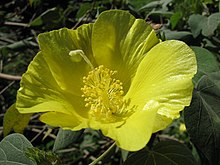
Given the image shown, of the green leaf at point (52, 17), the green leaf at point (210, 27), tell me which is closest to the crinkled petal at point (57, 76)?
the green leaf at point (210, 27)

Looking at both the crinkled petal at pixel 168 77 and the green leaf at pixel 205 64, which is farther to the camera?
the green leaf at pixel 205 64

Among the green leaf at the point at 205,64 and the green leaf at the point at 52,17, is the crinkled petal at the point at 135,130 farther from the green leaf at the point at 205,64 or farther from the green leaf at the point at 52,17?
the green leaf at the point at 52,17

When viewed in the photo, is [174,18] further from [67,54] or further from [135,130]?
[135,130]

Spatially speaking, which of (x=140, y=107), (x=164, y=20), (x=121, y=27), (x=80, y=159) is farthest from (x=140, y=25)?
(x=80, y=159)

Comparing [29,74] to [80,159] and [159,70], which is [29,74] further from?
[80,159]

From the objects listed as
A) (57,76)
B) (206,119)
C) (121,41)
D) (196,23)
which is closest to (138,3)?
(196,23)
